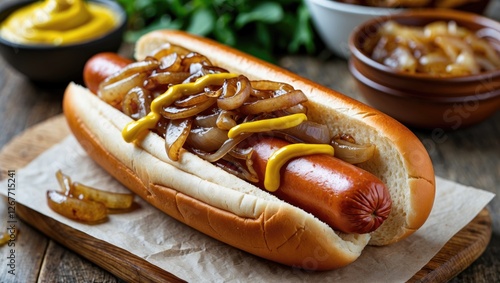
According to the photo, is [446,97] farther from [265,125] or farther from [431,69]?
[265,125]

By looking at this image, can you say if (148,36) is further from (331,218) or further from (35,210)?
(331,218)

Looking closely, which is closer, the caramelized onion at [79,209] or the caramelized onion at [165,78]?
the caramelized onion at [79,209]

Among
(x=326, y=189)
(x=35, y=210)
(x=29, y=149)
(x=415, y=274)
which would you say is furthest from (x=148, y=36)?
(x=415, y=274)

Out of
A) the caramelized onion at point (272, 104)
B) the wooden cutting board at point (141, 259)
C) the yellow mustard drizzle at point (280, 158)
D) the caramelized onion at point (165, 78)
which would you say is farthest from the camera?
the caramelized onion at point (165, 78)

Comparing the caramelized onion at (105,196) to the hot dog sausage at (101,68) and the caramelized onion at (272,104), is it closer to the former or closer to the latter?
the hot dog sausage at (101,68)

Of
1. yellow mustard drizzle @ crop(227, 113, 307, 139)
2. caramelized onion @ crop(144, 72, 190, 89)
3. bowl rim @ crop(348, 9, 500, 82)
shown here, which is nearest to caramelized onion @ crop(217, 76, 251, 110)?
yellow mustard drizzle @ crop(227, 113, 307, 139)

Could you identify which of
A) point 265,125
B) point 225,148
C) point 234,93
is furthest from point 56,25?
point 265,125

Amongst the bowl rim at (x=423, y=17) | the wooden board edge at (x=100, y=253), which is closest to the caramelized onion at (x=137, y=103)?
the wooden board edge at (x=100, y=253)
